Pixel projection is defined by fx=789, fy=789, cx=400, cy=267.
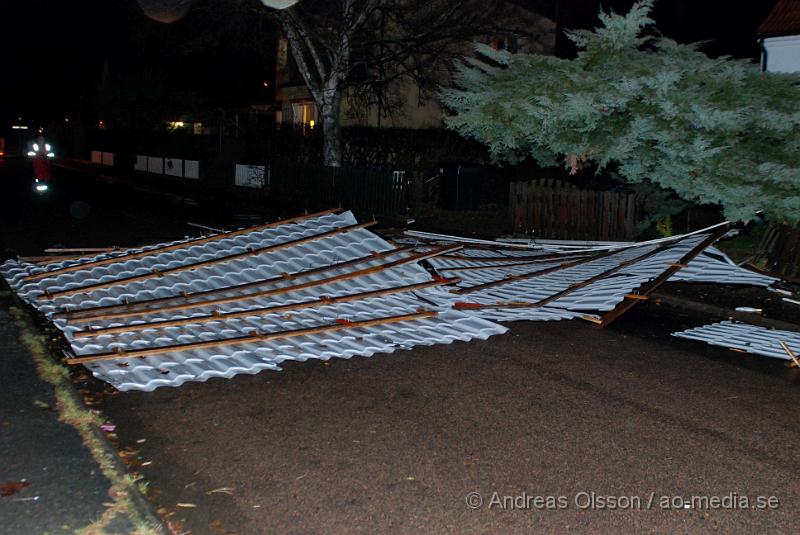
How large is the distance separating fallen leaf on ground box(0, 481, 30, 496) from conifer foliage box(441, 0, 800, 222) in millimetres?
6708

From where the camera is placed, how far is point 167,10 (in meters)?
23.6

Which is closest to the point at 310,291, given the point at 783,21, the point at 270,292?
the point at 270,292

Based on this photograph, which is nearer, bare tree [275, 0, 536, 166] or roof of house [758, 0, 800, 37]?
roof of house [758, 0, 800, 37]

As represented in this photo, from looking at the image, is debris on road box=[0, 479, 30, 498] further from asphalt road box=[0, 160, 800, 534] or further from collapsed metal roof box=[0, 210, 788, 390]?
collapsed metal roof box=[0, 210, 788, 390]

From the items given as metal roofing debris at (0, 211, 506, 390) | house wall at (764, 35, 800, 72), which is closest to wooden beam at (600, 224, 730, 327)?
metal roofing debris at (0, 211, 506, 390)

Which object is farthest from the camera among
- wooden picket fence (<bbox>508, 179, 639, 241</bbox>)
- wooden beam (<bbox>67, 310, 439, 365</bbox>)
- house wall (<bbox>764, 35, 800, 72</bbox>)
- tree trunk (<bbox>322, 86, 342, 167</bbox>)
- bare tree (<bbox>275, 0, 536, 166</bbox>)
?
tree trunk (<bbox>322, 86, 342, 167</bbox>)

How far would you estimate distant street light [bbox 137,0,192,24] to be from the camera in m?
23.2

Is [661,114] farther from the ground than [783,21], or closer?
closer

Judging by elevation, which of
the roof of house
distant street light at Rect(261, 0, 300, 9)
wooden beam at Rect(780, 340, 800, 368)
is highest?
distant street light at Rect(261, 0, 300, 9)

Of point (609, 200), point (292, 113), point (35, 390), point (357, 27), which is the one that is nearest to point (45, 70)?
point (292, 113)

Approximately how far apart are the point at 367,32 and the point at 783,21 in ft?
37.6

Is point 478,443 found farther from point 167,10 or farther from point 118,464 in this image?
point 167,10

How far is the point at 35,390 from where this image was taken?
6266 millimetres

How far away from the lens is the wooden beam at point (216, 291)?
27.1 ft
